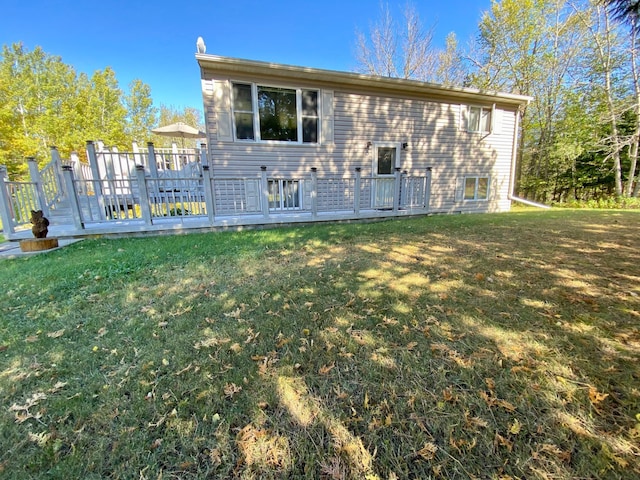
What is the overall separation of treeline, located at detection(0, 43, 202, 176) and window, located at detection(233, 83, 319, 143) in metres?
20.7

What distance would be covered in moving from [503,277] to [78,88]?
1327 inches

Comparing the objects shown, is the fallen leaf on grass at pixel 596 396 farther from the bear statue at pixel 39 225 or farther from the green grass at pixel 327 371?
the bear statue at pixel 39 225

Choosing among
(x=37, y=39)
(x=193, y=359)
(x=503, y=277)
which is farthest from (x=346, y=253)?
(x=37, y=39)

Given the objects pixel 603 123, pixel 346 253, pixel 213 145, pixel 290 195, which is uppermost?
pixel 603 123

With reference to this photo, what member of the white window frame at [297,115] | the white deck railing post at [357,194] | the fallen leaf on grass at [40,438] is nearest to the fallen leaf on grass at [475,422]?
the fallen leaf on grass at [40,438]

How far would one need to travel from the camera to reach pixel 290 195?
8.05m

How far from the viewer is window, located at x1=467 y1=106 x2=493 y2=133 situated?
10.1 metres

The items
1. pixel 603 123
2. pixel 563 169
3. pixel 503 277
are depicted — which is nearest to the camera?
pixel 503 277

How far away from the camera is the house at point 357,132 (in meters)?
7.33

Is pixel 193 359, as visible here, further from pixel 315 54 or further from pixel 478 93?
pixel 315 54

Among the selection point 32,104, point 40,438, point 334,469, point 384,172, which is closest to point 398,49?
point 384,172

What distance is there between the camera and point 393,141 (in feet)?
30.2

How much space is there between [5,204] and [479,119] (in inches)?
531

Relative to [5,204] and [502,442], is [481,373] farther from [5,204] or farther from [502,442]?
[5,204]
